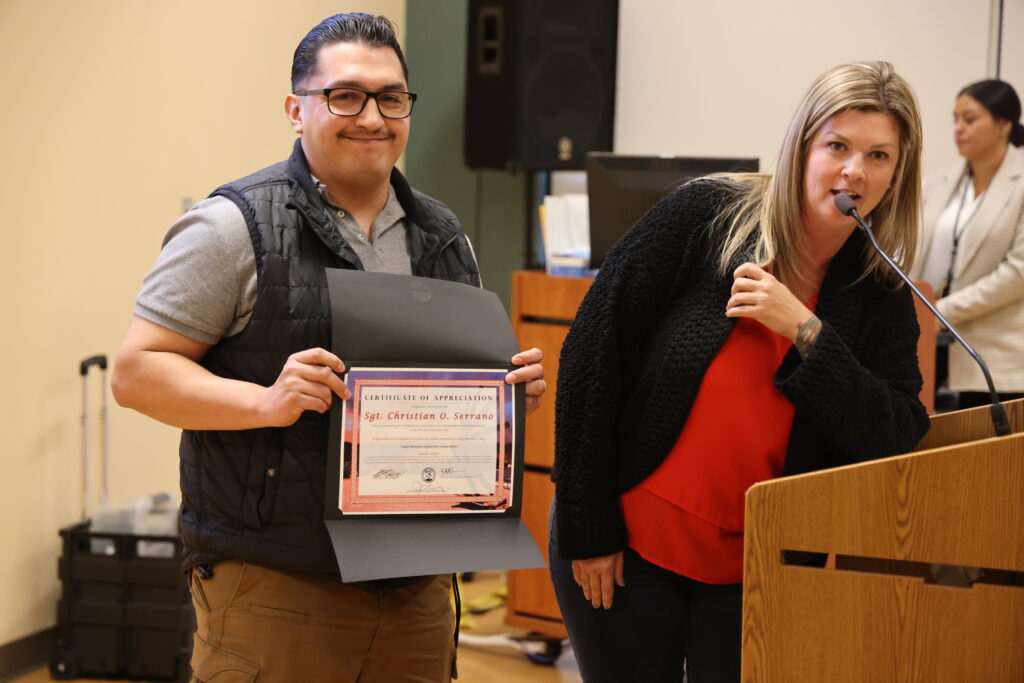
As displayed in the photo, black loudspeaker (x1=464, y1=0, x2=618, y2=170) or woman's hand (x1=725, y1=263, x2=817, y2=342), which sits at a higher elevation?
black loudspeaker (x1=464, y1=0, x2=618, y2=170)

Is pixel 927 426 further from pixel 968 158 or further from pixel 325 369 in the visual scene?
pixel 968 158

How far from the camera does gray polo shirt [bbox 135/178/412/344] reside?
57.8 inches

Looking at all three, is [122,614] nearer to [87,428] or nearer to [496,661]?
[87,428]

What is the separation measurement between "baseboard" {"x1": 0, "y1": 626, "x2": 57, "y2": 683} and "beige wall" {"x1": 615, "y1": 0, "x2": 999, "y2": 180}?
3.21m

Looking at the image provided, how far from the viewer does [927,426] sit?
1.55 m

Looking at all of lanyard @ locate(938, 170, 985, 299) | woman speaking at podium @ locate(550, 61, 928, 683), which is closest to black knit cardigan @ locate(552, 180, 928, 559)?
woman speaking at podium @ locate(550, 61, 928, 683)

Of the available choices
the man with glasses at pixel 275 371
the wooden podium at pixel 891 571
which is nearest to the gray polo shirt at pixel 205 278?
the man with glasses at pixel 275 371

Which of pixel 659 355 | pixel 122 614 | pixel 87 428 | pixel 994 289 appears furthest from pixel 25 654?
pixel 994 289

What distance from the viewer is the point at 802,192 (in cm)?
157

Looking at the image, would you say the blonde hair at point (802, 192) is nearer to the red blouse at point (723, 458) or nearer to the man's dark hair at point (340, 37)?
the red blouse at point (723, 458)

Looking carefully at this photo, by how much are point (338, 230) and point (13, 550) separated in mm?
2236

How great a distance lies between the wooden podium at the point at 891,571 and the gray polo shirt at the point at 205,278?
0.72 m

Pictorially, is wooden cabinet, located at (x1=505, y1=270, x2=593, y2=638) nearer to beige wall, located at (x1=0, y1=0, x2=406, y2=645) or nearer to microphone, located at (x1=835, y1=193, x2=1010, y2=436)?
beige wall, located at (x1=0, y1=0, x2=406, y2=645)

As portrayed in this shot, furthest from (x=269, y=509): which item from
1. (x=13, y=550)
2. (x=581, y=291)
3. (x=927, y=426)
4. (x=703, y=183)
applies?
(x=13, y=550)
